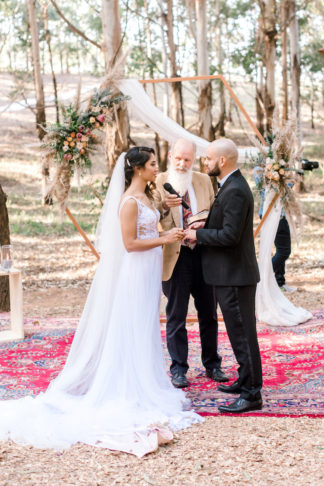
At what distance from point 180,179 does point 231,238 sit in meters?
0.86

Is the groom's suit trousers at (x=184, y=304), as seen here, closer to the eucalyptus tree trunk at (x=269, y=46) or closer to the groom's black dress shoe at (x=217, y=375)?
the groom's black dress shoe at (x=217, y=375)

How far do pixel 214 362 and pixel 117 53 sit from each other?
249 inches

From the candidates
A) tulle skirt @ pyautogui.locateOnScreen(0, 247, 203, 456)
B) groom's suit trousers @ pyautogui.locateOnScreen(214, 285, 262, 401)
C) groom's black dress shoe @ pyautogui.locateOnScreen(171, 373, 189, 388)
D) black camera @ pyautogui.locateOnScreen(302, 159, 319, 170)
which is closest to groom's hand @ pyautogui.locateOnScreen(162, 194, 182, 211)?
tulle skirt @ pyautogui.locateOnScreen(0, 247, 203, 456)

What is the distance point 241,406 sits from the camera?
13.8 feet

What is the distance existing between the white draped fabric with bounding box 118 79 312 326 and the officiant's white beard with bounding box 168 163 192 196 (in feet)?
8.13

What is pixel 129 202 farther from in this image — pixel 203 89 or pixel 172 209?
pixel 203 89

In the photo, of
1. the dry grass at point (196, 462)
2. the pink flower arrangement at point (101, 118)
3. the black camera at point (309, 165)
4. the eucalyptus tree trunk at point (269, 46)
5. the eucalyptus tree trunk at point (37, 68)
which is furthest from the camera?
the eucalyptus tree trunk at point (37, 68)

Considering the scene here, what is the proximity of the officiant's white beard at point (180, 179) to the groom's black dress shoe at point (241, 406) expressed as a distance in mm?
1603

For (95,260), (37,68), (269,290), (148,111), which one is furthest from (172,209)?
(37,68)

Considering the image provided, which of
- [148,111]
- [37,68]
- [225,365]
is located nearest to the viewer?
[225,365]

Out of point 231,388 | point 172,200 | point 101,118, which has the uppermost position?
point 101,118

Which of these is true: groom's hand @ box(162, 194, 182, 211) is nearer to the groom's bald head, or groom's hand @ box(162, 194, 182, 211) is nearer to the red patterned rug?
the groom's bald head

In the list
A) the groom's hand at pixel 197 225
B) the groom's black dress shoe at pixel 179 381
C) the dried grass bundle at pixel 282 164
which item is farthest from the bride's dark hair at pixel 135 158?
the dried grass bundle at pixel 282 164

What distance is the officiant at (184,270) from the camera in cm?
472
